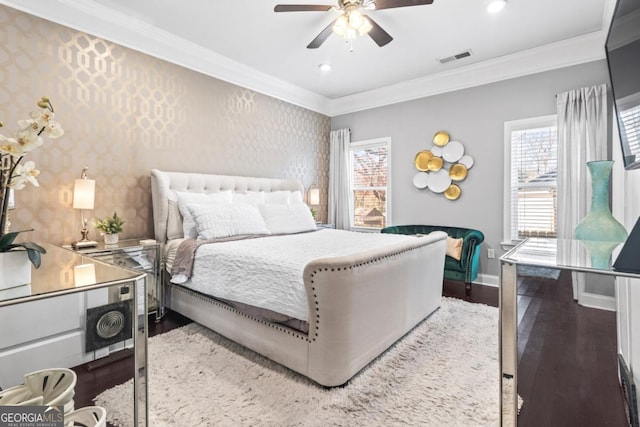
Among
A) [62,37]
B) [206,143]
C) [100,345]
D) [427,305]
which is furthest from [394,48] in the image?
[100,345]

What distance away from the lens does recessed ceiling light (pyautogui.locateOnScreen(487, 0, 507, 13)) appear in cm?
267

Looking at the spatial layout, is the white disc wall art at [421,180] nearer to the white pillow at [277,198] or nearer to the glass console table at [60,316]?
the white pillow at [277,198]

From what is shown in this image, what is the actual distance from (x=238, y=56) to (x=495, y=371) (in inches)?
157

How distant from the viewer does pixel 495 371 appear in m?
1.97

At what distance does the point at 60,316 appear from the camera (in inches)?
83.1

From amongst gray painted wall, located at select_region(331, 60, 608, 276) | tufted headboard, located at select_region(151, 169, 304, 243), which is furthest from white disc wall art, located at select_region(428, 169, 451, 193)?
tufted headboard, located at select_region(151, 169, 304, 243)

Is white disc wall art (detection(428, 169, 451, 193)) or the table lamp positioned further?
white disc wall art (detection(428, 169, 451, 193))

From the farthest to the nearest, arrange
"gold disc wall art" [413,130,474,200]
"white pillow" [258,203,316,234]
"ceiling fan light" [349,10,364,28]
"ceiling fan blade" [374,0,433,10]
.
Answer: "gold disc wall art" [413,130,474,200] < "white pillow" [258,203,316,234] < "ceiling fan light" [349,10,364,28] < "ceiling fan blade" [374,0,433,10]

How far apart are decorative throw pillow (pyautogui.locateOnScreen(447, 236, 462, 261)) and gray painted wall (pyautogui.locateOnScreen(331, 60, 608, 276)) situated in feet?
1.65

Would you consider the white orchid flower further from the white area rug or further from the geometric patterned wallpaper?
the geometric patterned wallpaper

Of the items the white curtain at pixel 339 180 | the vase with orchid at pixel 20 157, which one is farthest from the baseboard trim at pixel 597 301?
the vase with orchid at pixel 20 157

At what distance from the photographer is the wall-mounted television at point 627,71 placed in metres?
1.28

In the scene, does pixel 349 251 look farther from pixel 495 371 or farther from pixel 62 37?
pixel 62 37

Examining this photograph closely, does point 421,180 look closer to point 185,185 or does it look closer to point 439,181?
point 439,181
